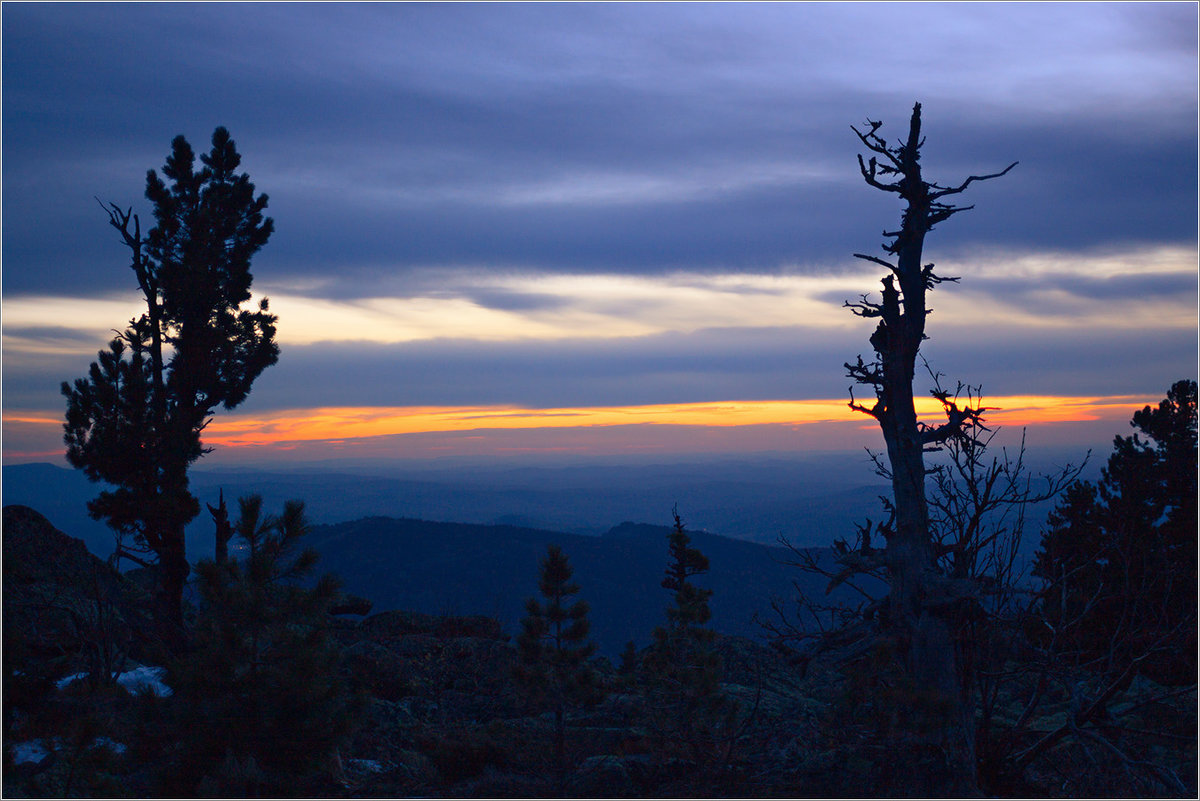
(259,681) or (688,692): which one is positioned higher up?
(259,681)

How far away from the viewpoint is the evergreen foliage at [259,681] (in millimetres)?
Answer: 8047

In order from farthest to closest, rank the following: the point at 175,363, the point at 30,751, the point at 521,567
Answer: the point at 521,567 < the point at 175,363 < the point at 30,751

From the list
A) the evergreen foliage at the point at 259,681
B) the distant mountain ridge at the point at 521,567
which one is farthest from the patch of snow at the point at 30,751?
the distant mountain ridge at the point at 521,567

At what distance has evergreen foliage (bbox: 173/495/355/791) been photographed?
805 cm

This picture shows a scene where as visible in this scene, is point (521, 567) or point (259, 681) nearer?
point (259, 681)

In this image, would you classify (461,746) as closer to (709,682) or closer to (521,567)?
(709,682)

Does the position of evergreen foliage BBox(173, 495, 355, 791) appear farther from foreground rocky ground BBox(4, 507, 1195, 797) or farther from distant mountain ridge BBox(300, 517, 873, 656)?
distant mountain ridge BBox(300, 517, 873, 656)

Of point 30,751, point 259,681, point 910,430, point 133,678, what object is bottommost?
point 133,678

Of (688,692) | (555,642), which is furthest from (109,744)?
(555,642)

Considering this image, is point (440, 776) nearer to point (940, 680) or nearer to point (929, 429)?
point (940, 680)

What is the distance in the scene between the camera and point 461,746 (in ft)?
33.1

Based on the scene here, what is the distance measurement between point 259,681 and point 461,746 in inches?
116

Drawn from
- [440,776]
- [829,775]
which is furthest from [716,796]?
[440,776]

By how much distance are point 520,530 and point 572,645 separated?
16856 cm
